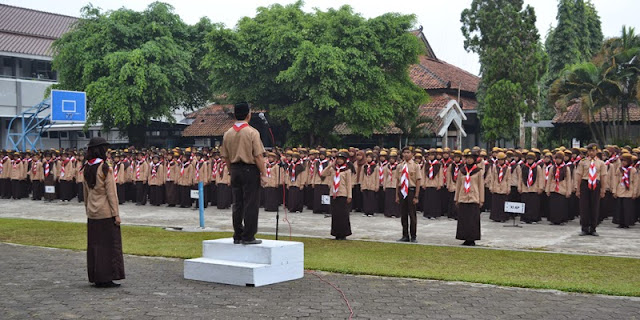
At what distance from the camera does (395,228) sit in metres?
17.0

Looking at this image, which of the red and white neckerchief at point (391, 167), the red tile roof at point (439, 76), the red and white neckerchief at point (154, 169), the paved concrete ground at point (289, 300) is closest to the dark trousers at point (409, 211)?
the paved concrete ground at point (289, 300)

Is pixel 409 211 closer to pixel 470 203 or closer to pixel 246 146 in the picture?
pixel 470 203

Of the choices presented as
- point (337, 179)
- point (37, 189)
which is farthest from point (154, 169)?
point (337, 179)

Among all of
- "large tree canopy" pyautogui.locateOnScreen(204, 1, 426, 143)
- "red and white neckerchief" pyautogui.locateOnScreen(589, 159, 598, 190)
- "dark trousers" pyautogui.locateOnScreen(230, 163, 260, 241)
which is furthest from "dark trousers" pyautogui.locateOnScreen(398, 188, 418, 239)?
"large tree canopy" pyautogui.locateOnScreen(204, 1, 426, 143)

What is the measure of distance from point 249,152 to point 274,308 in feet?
7.94

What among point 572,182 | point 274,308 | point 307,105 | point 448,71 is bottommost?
point 274,308

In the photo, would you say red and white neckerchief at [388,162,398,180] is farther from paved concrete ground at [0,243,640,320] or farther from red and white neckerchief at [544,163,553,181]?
paved concrete ground at [0,243,640,320]

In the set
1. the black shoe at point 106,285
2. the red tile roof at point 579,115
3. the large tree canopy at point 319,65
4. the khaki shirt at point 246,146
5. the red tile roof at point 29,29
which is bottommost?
the black shoe at point 106,285

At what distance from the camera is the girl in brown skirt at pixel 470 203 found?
43.8 ft

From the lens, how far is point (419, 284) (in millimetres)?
9359

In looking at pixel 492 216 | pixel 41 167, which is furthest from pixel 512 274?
pixel 41 167

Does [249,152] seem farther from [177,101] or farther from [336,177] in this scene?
[177,101]

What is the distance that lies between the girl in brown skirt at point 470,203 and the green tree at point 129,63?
73.4ft

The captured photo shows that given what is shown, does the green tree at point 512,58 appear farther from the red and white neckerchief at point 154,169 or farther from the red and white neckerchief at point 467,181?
the red and white neckerchief at point 467,181
